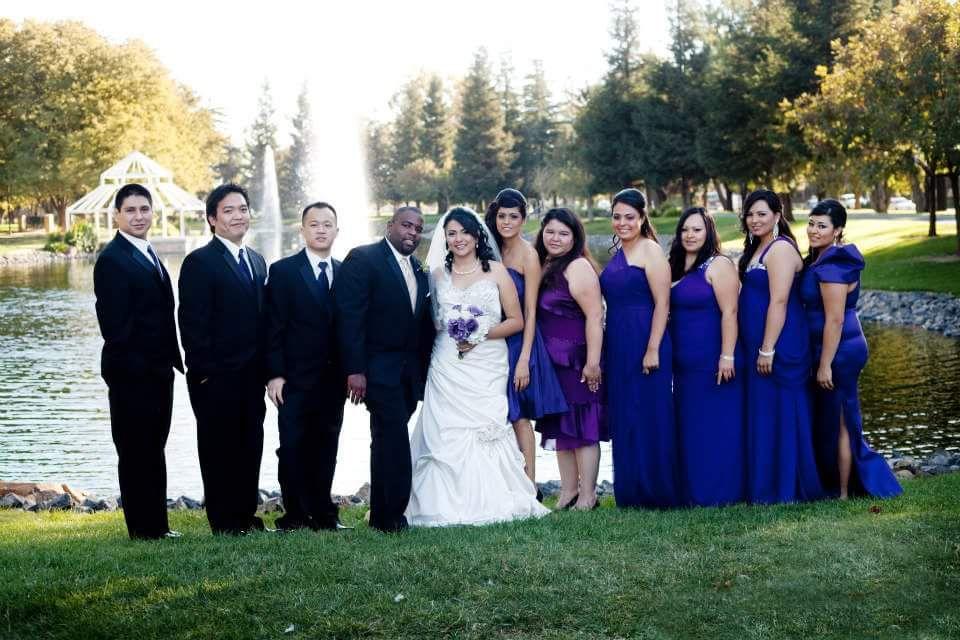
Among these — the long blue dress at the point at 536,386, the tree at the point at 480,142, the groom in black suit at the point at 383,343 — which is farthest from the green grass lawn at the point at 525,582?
the tree at the point at 480,142

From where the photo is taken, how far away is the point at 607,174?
67625 mm

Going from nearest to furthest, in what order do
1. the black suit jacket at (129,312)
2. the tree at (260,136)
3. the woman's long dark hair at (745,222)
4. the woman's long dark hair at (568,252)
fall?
the black suit jacket at (129,312) < the woman's long dark hair at (745,222) < the woman's long dark hair at (568,252) < the tree at (260,136)

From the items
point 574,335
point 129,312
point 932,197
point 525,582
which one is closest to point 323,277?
point 129,312

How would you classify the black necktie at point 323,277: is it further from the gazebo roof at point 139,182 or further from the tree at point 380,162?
the tree at point 380,162

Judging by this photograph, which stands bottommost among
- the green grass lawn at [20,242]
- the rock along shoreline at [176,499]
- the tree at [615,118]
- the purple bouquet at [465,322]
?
the rock along shoreline at [176,499]

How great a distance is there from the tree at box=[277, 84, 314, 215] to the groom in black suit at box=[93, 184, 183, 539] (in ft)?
296

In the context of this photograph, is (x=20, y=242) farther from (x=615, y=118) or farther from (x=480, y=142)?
(x=615, y=118)

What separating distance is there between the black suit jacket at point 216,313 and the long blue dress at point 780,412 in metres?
3.62

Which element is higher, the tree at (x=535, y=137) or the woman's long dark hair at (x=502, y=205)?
the tree at (x=535, y=137)

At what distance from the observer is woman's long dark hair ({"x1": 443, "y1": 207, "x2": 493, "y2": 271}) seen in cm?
731

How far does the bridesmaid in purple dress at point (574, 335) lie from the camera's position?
7703 mm

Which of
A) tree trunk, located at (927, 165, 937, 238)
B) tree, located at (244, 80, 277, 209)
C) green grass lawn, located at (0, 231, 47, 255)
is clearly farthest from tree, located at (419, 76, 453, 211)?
tree trunk, located at (927, 165, 937, 238)

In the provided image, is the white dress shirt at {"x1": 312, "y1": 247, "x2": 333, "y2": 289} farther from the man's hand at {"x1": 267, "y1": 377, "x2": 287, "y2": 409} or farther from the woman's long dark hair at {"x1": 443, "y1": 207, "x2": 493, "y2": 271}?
the woman's long dark hair at {"x1": 443, "y1": 207, "x2": 493, "y2": 271}

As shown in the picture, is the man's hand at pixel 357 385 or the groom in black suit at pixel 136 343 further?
the man's hand at pixel 357 385
